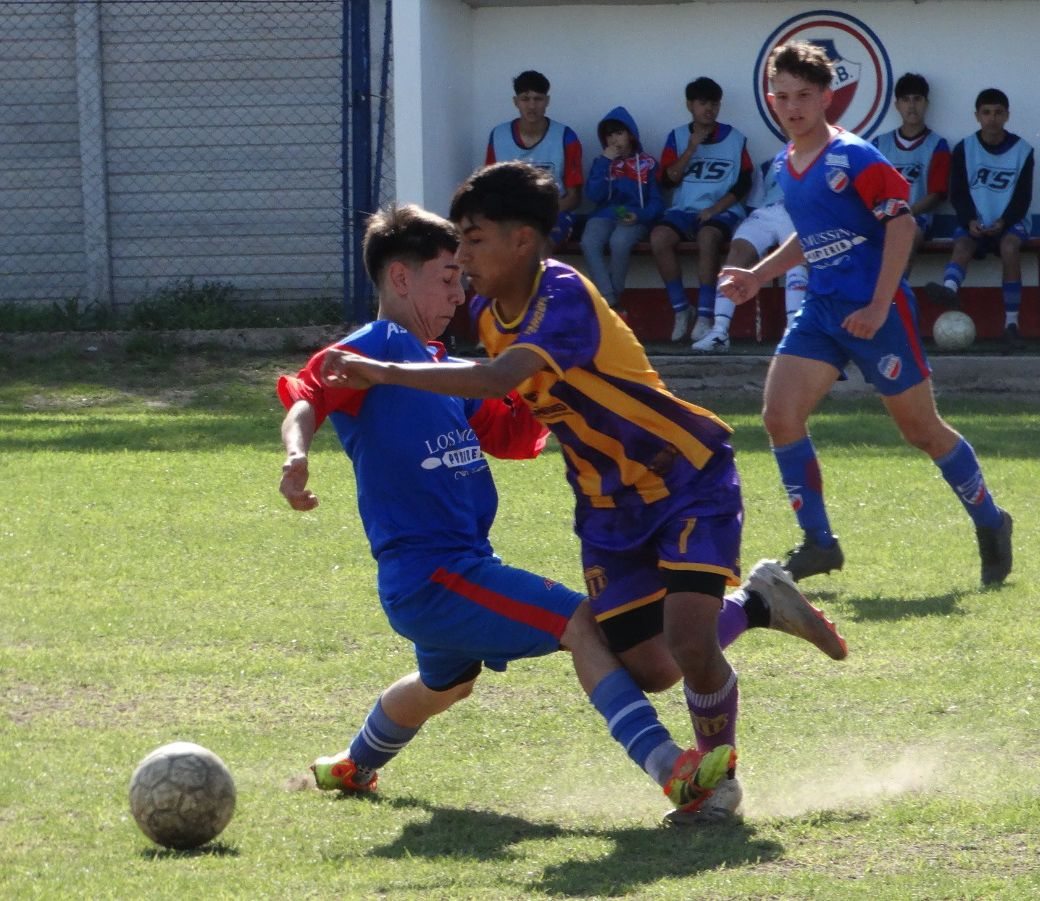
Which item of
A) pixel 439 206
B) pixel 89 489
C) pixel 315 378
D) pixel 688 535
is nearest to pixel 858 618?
pixel 688 535

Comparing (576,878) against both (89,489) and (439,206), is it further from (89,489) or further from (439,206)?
(439,206)

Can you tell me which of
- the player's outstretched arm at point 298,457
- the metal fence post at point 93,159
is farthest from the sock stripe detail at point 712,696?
the metal fence post at point 93,159

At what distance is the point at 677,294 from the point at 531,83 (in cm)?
207

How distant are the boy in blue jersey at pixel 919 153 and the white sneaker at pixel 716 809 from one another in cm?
1011

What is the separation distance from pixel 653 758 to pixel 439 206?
34.1 ft

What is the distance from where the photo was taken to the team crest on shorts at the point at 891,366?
6477 mm

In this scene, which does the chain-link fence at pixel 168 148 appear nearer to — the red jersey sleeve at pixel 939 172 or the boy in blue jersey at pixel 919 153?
the boy in blue jersey at pixel 919 153

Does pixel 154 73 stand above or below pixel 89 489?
above

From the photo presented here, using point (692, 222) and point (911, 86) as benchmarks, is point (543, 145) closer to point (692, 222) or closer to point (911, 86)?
point (692, 222)

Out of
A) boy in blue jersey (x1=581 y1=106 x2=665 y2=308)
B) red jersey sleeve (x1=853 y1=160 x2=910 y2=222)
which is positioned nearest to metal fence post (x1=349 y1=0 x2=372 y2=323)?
boy in blue jersey (x1=581 y1=106 x2=665 y2=308)

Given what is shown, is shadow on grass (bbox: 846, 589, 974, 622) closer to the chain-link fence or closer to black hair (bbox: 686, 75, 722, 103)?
black hair (bbox: 686, 75, 722, 103)

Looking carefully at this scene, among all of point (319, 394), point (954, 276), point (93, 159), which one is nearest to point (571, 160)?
point (954, 276)

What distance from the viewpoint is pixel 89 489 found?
8.83 meters

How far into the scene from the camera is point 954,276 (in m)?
13.0
